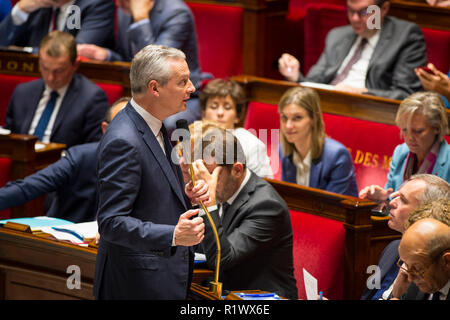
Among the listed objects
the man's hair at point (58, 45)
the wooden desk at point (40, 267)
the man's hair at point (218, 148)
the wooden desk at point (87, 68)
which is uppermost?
the man's hair at point (58, 45)

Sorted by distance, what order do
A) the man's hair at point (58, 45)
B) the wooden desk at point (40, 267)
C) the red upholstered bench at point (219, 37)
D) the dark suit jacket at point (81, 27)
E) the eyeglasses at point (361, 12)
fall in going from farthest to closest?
the red upholstered bench at point (219, 37) < the dark suit jacket at point (81, 27) < the eyeglasses at point (361, 12) < the man's hair at point (58, 45) < the wooden desk at point (40, 267)

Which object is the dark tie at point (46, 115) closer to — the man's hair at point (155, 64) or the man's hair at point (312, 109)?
the man's hair at point (312, 109)

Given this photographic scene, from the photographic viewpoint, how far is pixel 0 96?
8.40ft

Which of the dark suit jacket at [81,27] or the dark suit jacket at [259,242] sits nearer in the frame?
the dark suit jacket at [259,242]

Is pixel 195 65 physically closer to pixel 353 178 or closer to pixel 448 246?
pixel 353 178

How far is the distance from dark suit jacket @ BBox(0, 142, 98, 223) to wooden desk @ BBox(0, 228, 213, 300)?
0.71ft

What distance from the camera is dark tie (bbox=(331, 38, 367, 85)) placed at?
8.00 feet

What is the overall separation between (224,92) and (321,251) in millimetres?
749

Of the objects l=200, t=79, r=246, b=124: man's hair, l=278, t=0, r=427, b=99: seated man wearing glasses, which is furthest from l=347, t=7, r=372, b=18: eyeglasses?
l=200, t=79, r=246, b=124: man's hair

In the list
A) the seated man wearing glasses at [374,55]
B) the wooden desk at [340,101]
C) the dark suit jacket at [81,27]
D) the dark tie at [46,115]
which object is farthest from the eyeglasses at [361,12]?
the dark tie at [46,115]

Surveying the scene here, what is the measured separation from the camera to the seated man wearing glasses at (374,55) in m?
2.28

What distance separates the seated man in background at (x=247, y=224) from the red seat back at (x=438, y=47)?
124 cm

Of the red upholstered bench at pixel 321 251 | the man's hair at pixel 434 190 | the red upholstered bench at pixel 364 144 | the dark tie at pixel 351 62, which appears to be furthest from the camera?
the dark tie at pixel 351 62

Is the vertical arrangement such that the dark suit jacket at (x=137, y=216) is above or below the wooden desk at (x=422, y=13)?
below
